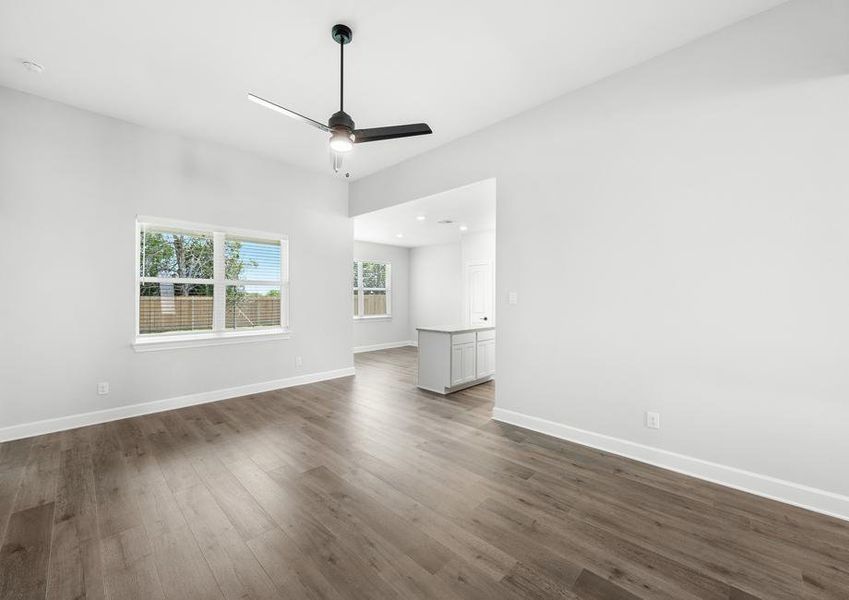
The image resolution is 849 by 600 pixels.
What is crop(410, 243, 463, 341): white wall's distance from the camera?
8875 mm

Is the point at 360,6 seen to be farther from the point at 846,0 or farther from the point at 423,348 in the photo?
the point at 423,348

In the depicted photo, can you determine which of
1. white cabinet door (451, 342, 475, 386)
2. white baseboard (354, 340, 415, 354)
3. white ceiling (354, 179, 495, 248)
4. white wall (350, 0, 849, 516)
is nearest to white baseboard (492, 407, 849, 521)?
white wall (350, 0, 849, 516)

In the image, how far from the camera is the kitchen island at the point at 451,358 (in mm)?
4805

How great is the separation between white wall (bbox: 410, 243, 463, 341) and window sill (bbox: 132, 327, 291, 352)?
14.6 ft

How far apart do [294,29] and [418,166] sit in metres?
2.34

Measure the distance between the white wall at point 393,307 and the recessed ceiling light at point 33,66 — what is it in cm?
595

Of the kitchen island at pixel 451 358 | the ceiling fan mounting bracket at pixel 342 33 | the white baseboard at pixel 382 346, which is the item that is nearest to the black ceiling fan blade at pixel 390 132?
the ceiling fan mounting bracket at pixel 342 33

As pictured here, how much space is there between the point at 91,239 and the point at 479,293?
6.26 metres

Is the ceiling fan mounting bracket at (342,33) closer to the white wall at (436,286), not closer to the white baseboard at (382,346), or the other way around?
the white wall at (436,286)

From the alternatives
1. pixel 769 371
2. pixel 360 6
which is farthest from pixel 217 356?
pixel 769 371

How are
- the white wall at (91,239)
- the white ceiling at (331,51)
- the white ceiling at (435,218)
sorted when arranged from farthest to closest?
the white ceiling at (435,218), the white wall at (91,239), the white ceiling at (331,51)

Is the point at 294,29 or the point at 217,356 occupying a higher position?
the point at 294,29

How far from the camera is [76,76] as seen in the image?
3068mm

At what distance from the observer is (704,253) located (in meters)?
2.60
